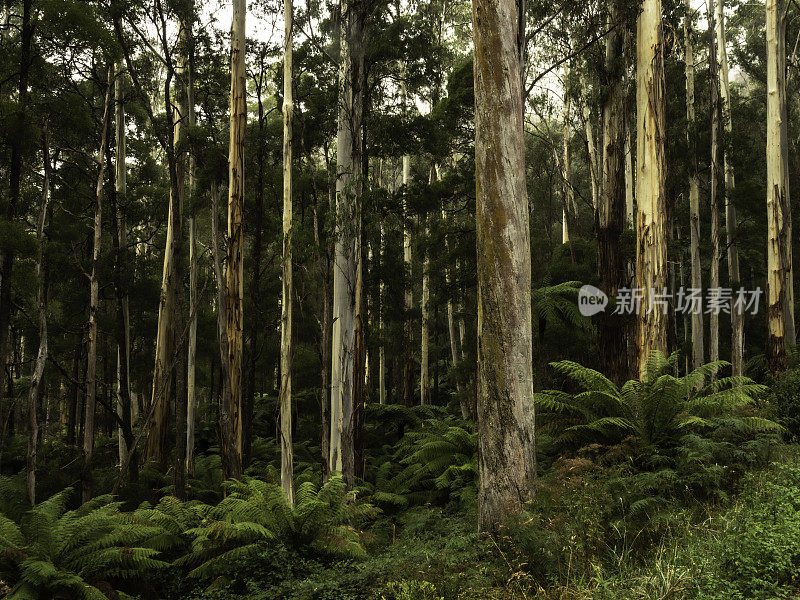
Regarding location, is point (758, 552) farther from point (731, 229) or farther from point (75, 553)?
point (731, 229)

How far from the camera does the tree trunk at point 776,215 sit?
12508 mm

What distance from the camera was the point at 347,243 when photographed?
864 cm

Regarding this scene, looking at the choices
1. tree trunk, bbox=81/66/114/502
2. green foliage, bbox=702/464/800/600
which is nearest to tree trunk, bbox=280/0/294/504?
tree trunk, bbox=81/66/114/502

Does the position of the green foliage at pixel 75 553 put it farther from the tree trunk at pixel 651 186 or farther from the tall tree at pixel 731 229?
the tall tree at pixel 731 229

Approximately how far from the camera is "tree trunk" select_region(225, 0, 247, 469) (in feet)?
32.5

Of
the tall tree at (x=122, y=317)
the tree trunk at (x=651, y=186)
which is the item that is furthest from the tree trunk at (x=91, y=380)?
the tree trunk at (x=651, y=186)

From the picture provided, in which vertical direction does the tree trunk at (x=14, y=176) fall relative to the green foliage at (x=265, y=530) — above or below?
above

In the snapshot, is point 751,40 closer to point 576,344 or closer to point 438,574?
point 576,344

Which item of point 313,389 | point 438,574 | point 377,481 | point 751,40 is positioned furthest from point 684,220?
point 438,574

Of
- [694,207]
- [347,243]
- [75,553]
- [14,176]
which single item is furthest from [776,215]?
[14,176]

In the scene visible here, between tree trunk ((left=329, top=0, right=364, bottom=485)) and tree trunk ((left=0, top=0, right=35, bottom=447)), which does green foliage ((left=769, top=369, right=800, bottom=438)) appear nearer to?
tree trunk ((left=329, top=0, right=364, bottom=485))

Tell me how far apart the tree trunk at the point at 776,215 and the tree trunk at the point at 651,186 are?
576 centimetres

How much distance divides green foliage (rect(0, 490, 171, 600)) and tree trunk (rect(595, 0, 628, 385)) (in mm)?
7980

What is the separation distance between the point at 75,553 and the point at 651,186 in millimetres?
8941
